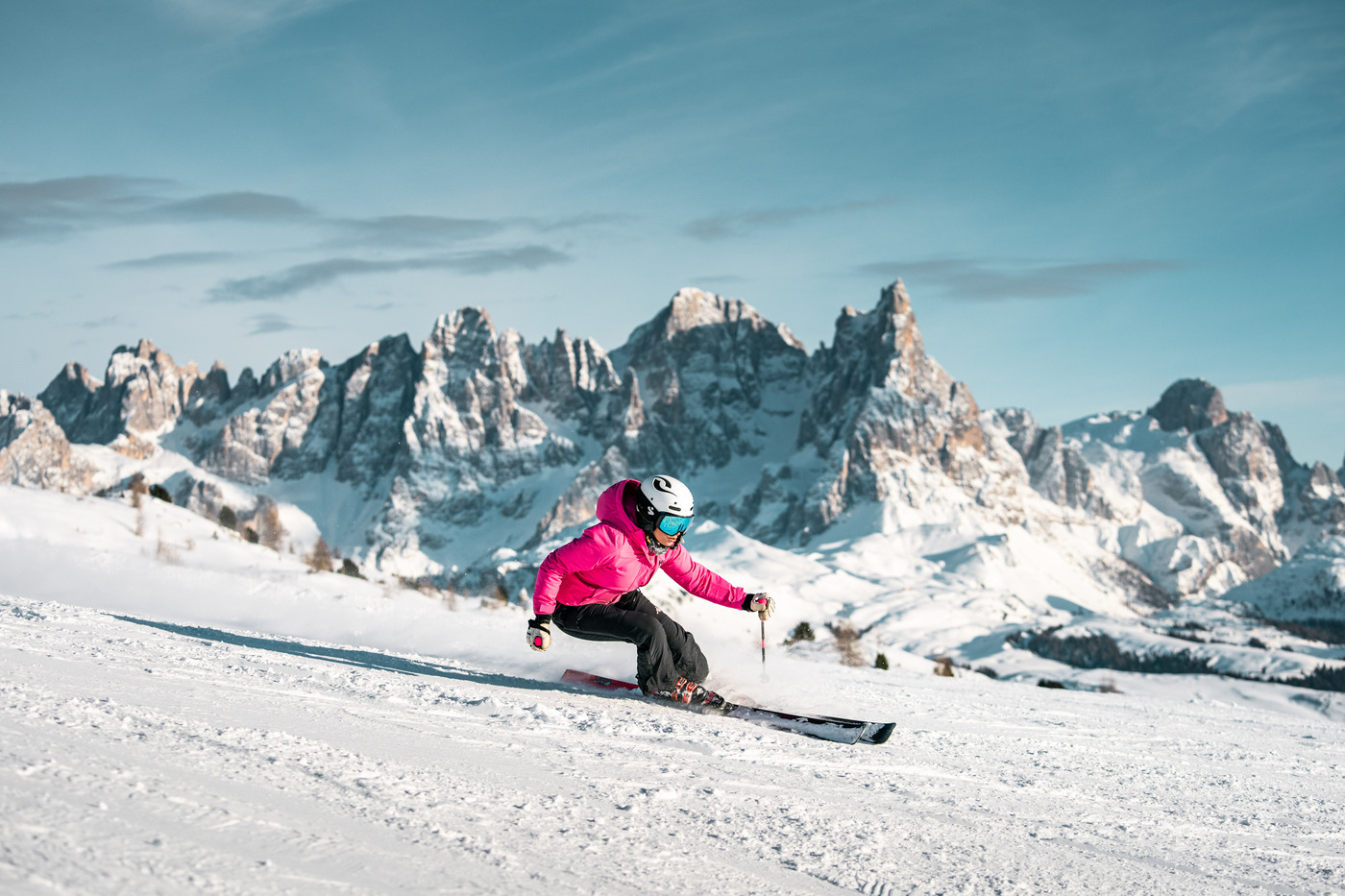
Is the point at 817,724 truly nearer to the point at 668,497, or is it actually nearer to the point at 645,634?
the point at 645,634

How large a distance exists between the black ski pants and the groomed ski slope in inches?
17.3

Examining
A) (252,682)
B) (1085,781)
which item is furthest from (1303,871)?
(252,682)

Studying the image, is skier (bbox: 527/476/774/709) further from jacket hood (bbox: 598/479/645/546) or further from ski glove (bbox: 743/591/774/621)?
ski glove (bbox: 743/591/774/621)

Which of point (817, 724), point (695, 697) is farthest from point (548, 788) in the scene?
point (695, 697)

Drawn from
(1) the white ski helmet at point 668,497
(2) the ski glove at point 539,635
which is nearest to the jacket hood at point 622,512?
(1) the white ski helmet at point 668,497

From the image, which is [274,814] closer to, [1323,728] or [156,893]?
[156,893]

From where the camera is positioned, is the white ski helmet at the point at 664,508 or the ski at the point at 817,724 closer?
the ski at the point at 817,724

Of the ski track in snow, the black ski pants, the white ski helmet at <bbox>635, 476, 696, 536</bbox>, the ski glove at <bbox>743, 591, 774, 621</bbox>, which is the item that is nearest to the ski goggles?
the white ski helmet at <bbox>635, 476, 696, 536</bbox>

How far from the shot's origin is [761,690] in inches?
323

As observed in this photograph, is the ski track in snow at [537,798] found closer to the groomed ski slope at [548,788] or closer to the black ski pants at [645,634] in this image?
the groomed ski slope at [548,788]

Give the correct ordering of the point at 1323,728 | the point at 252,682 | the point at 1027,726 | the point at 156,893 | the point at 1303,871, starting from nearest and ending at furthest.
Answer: the point at 156,893 → the point at 1303,871 → the point at 252,682 → the point at 1027,726 → the point at 1323,728

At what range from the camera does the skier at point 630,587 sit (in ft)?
25.1

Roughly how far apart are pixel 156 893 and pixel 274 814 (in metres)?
0.80

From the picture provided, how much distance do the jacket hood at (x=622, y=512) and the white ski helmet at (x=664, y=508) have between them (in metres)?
0.06
